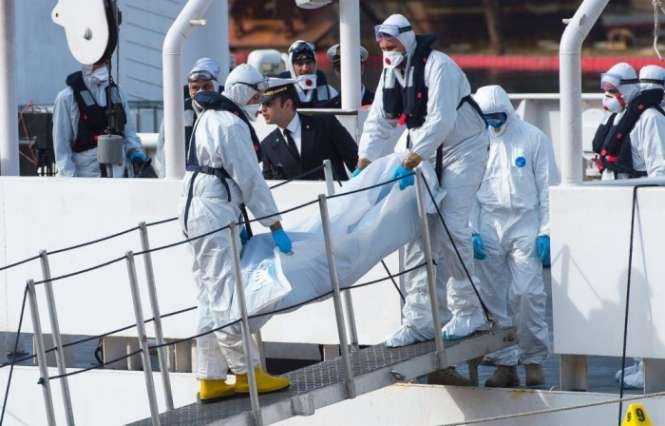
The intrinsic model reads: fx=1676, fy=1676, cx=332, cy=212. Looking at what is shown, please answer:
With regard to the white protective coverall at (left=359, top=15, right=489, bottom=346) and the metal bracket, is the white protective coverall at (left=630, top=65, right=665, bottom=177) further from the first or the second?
the metal bracket

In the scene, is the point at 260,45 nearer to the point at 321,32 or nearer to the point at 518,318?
the point at 321,32

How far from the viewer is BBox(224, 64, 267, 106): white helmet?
8430mm

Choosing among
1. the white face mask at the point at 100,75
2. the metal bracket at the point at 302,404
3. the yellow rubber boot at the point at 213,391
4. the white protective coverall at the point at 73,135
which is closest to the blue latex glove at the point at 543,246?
the metal bracket at the point at 302,404

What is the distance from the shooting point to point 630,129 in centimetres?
1149

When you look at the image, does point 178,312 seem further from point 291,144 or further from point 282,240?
point 291,144

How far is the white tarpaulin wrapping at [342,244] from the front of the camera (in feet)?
27.1

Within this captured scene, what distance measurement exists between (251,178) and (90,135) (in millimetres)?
4423

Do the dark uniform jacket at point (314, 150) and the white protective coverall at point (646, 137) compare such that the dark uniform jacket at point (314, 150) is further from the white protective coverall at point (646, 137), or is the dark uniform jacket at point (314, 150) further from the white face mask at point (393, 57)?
the white protective coverall at point (646, 137)

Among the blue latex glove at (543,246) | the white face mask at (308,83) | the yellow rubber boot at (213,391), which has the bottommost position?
the yellow rubber boot at (213,391)

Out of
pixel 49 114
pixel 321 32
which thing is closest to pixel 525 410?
pixel 49 114

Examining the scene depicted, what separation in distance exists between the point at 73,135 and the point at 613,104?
155 inches

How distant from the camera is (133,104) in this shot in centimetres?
1759

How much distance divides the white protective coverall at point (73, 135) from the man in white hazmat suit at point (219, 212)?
13.1ft

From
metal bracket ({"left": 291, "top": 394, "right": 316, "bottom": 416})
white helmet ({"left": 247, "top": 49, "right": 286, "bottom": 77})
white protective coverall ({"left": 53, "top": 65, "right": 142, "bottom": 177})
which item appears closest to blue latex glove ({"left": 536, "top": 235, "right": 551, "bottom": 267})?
metal bracket ({"left": 291, "top": 394, "right": 316, "bottom": 416})
